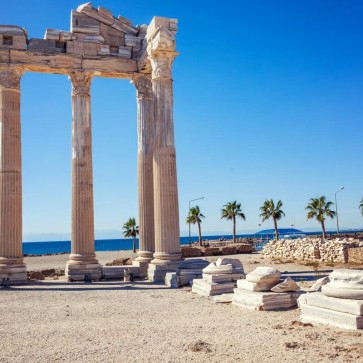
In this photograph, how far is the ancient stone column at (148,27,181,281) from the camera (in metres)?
22.3

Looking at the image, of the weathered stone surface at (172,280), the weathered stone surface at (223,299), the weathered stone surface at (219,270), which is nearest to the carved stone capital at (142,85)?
the weathered stone surface at (172,280)

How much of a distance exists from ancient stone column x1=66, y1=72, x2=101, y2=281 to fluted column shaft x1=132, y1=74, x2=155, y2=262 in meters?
2.82

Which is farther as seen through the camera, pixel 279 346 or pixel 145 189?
A: pixel 145 189

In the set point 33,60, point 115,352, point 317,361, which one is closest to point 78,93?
point 33,60

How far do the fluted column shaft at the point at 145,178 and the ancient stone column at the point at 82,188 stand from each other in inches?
→ 111

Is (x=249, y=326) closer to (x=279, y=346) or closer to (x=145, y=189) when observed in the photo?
(x=279, y=346)

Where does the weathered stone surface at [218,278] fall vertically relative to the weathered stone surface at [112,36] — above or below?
below

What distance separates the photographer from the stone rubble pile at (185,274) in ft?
65.3

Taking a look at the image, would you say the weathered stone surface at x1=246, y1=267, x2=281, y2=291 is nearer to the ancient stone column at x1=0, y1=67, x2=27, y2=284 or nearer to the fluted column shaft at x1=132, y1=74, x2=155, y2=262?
the fluted column shaft at x1=132, y1=74, x2=155, y2=262

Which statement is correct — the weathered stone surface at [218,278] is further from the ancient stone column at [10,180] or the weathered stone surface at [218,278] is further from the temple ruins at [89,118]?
the ancient stone column at [10,180]

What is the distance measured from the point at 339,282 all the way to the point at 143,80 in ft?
62.4

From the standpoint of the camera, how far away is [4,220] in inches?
904

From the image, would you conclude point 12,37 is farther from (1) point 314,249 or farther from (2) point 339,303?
(1) point 314,249

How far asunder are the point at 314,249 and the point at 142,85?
60.8 feet
